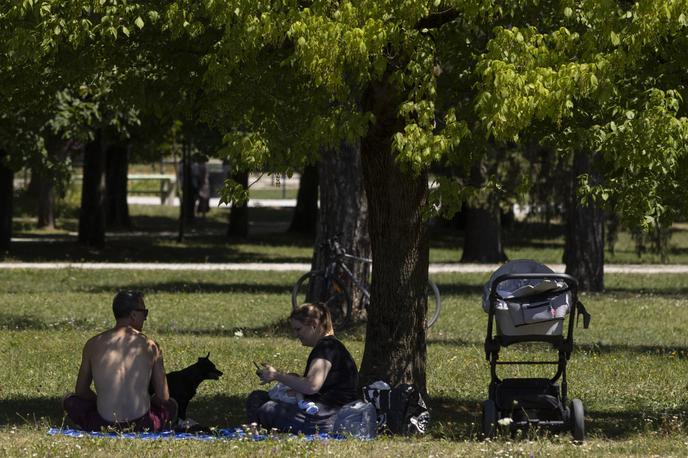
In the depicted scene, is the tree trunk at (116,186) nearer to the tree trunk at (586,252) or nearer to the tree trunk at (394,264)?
the tree trunk at (586,252)

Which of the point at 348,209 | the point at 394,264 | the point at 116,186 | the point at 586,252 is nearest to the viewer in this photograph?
the point at 394,264

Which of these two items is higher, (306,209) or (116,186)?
(116,186)

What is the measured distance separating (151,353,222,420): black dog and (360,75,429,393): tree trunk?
4.91 feet

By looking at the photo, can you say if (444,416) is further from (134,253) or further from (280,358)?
(134,253)

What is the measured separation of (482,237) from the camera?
108 feet

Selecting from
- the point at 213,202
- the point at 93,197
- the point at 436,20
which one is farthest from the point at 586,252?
the point at 213,202

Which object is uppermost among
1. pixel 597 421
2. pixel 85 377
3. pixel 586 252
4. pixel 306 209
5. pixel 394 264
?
pixel 306 209

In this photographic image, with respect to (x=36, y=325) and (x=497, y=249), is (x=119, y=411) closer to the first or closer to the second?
(x=36, y=325)

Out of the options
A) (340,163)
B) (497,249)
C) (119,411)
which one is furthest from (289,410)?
(497,249)

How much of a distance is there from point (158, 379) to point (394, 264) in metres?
2.18

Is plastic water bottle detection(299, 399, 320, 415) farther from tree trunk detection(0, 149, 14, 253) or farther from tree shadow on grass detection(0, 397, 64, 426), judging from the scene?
tree trunk detection(0, 149, 14, 253)

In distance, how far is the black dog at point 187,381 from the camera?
10.2 meters

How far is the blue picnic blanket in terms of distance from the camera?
9.16 m

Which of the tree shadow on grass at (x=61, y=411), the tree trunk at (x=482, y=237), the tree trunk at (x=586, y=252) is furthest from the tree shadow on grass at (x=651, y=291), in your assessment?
the tree shadow on grass at (x=61, y=411)
